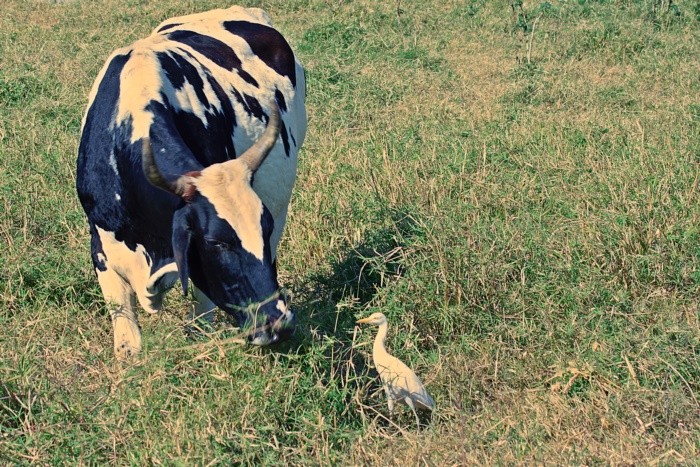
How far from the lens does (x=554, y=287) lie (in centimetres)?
556

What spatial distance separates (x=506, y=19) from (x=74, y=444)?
10.4 meters

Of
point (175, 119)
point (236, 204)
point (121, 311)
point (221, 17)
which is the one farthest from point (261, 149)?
point (221, 17)

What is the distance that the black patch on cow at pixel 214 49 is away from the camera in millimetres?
6004

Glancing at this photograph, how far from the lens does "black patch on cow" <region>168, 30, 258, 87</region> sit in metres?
6.00

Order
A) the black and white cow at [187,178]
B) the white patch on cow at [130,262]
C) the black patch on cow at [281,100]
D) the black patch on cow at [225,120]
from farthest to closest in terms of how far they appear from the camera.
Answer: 1. the black patch on cow at [281,100]
2. the black patch on cow at [225,120]
3. the white patch on cow at [130,262]
4. the black and white cow at [187,178]

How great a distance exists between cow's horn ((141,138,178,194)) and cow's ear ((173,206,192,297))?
0.11 meters

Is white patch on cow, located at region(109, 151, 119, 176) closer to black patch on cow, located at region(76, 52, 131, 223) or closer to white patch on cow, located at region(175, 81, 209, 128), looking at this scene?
black patch on cow, located at region(76, 52, 131, 223)

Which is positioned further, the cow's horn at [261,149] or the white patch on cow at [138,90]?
the white patch on cow at [138,90]

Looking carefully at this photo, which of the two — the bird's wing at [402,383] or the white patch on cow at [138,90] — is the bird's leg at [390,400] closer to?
the bird's wing at [402,383]

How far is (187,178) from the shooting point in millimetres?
4234

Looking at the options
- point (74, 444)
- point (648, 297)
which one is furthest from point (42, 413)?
point (648, 297)

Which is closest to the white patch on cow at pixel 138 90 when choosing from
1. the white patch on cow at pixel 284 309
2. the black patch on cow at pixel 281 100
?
the white patch on cow at pixel 284 309

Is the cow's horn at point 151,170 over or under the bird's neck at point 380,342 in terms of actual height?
over

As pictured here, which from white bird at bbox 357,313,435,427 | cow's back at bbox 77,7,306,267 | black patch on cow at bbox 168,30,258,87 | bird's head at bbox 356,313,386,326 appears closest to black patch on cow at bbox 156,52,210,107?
cow's back at bbox 77,7,306,267
